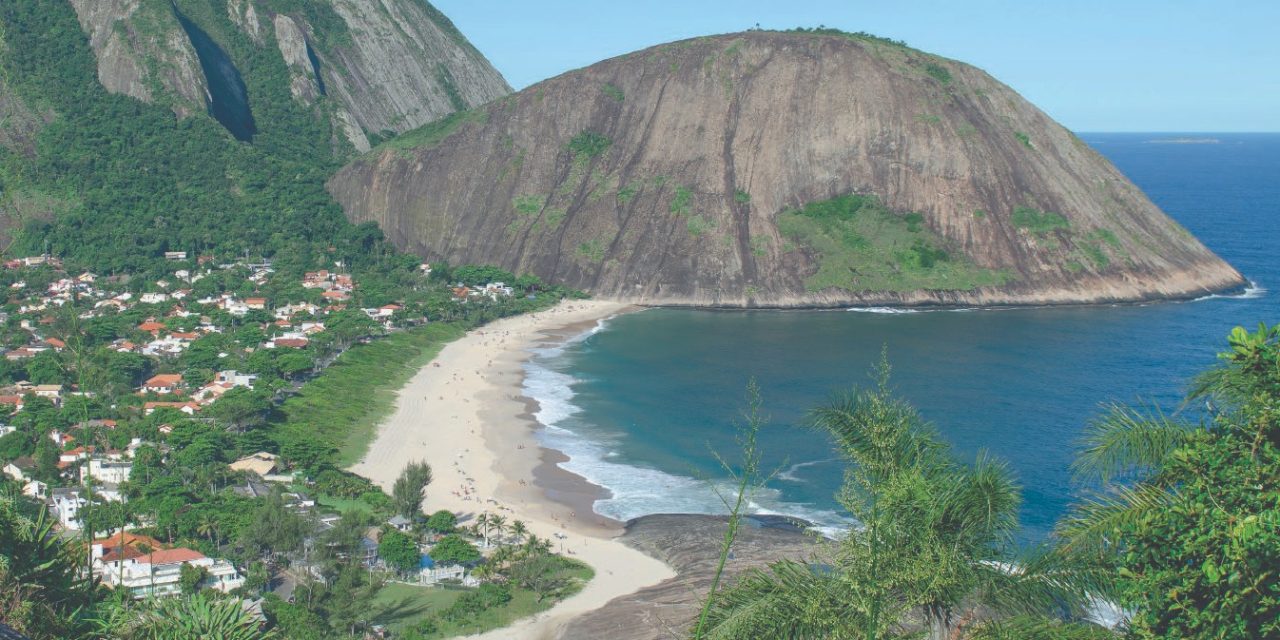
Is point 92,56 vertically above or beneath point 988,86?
above

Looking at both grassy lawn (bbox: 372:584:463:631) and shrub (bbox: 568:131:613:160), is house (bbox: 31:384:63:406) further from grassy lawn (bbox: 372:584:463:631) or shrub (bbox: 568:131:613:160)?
shrub (bbox: 568:131:613:160)

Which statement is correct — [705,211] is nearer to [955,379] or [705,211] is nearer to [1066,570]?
[955,379]

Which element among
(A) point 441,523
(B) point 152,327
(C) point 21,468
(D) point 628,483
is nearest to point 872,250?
(D) point 628,483

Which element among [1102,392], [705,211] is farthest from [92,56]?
[1102,392]

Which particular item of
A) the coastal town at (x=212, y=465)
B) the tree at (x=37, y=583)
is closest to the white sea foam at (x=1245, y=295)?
the coastal town at (x=212, y=465)

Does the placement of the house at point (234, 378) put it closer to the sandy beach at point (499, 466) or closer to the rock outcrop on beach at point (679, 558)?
the sandy beach at point (499, 466)
